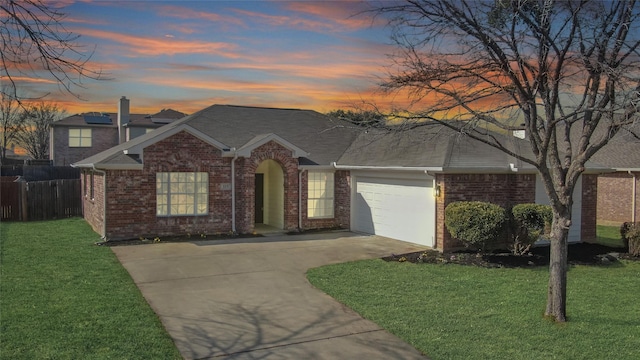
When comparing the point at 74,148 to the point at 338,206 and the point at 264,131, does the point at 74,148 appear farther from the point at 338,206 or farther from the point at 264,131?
the point at 338,206

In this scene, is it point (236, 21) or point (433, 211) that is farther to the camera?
point (433, 211)

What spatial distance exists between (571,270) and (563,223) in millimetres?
4876

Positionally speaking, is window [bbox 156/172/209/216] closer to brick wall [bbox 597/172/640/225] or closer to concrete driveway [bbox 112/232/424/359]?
concrete driveway [bbox 112/232/424/359]

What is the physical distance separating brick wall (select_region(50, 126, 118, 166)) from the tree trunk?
38158mm

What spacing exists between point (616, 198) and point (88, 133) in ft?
118

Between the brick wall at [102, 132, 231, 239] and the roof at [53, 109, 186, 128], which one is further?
the roof at [53, 109, 186, 128]

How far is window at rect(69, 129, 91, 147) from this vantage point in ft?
129

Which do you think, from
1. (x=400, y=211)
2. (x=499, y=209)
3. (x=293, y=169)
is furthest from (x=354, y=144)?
(x=499, y=209)

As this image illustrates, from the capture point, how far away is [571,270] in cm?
1209

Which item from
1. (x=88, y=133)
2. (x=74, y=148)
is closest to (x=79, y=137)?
(x=88, y=133)

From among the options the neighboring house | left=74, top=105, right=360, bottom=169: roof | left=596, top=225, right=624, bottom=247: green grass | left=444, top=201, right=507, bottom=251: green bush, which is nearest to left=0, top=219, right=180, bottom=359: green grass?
left=74, top=105, right=360, bottom=169: roof

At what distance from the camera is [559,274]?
7.94m

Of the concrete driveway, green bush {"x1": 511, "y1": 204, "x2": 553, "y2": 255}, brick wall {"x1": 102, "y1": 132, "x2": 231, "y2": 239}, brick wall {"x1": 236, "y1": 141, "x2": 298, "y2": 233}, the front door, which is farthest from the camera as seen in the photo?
the front door

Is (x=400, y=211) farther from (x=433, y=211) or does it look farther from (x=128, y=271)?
(x=128, y=271)
